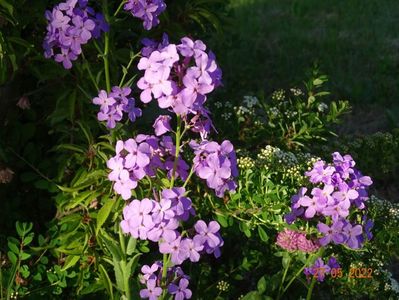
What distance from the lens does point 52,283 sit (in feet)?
7.93

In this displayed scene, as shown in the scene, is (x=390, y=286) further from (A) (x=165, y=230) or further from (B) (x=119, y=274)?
(A) (x=165, y=230)

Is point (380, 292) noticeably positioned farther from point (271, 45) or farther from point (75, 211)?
point (271, 45)

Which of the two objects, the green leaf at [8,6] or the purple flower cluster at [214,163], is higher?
the green leaf at [8,6]

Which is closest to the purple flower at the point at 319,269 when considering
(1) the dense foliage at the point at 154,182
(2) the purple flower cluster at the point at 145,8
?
(1) the dense foliage at the point at 154,182

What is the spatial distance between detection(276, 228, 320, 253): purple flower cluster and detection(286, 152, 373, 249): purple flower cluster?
0.08m

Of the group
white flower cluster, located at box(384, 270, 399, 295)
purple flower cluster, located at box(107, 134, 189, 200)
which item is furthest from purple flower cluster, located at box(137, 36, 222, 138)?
white flower cluster, located at box(384, 270, 399, 295)

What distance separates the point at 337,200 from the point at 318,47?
4078 millimetres

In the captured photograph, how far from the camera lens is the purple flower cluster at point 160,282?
6.38 feet

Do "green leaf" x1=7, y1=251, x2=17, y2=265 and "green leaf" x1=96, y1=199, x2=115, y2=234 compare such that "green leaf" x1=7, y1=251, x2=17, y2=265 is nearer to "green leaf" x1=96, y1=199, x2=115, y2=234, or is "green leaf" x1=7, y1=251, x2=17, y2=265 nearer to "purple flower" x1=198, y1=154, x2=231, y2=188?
"green leaf" x1=96, y1=199, x2=115, y2=234

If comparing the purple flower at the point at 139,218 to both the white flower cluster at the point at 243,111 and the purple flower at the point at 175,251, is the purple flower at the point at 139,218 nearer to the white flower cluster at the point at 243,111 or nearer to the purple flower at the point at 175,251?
the purple flower at the point at 175,251

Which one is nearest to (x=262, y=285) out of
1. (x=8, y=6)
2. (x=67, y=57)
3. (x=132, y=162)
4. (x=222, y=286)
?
(x=222, y=286)

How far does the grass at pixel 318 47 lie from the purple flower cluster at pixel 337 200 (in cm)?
226

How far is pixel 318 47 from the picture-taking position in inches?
231

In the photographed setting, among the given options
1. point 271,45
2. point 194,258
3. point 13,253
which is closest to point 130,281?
point 194,258
